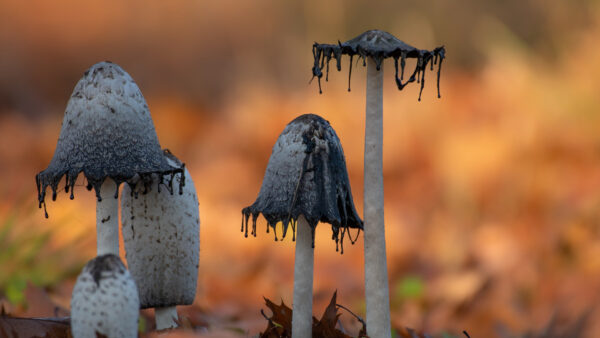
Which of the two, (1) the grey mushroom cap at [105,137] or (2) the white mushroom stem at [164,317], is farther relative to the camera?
(2) the white mushroom stem at [164,317]

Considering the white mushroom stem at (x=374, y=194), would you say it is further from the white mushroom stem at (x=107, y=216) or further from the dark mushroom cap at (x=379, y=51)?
the white mushroom stem at (x=107, y=216)

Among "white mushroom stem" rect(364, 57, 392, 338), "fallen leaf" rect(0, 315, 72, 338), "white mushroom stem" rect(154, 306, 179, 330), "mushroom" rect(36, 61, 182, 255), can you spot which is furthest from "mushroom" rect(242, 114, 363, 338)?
"fallen leaf" rect(0, 315, 72, 338)

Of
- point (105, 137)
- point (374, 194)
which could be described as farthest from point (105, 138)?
point (374, 194)

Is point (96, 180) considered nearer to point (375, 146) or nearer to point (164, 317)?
point (164, 317)

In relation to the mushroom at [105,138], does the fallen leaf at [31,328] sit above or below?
below

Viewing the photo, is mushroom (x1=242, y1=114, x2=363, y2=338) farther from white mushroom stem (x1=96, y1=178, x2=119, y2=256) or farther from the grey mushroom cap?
white mushroom stem (x1=96, y1=178, x2=119, y2=256)

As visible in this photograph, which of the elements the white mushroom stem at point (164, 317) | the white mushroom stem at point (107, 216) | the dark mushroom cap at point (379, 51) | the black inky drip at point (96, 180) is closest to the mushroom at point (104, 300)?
the black inky drip at point (96, 180)
